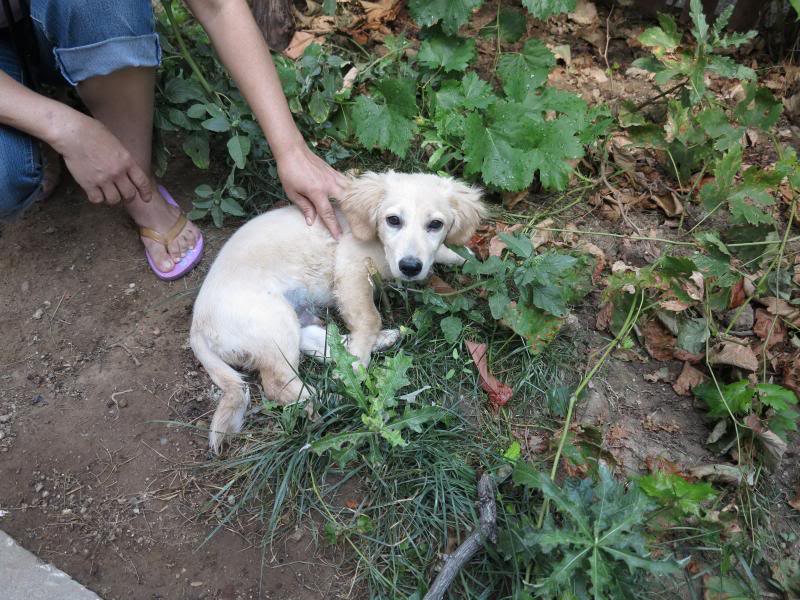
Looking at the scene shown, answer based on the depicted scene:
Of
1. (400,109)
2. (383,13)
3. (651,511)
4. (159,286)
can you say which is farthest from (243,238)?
(383,13)

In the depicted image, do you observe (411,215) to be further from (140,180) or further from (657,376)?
(657,376)

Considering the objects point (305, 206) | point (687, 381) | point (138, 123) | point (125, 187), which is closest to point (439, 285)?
point (305, 206)

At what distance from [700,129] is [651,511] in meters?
1.88

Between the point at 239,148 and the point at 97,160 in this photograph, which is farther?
the point at 239,148

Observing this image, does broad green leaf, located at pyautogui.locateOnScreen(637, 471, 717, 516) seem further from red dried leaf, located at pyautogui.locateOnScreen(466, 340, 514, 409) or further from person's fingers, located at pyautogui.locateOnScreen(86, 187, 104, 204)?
person's fingers, located at pyautogui.locateOnScreen(86, 187, 104, 204)

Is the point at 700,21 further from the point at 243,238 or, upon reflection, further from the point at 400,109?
the point at 243,238

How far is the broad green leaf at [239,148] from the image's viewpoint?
2.22 m

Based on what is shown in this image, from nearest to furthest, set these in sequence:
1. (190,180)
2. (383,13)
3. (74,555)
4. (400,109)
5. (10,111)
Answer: (74,555) < (10,111) < (400,109) < (190,180) < (383,13)

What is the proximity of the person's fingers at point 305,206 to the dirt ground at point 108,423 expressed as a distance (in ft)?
1.59

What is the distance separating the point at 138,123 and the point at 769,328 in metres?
2.51

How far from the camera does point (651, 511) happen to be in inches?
56.3

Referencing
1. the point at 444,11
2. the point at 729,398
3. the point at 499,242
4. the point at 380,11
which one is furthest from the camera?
the point at 380,11

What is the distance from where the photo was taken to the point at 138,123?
216 cm

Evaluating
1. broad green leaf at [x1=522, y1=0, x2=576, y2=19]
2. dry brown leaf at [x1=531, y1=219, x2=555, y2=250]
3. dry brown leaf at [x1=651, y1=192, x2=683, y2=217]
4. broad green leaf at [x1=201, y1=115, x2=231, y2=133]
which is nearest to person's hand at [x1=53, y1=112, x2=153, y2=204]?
broad green leaf at [x1=201, y1=115, x2=231, y2=133]
